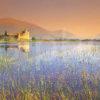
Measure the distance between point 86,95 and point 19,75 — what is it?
163 cm

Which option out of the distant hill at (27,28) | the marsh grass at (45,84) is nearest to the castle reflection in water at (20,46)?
the distant hill at (27,28)

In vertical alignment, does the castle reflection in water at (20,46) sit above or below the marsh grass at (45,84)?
above

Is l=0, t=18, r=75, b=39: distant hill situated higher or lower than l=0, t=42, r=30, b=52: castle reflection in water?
higher

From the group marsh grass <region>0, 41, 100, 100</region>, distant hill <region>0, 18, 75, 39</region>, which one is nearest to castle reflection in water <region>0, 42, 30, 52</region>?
distant hill <region>0, 18, 75, 39</region>

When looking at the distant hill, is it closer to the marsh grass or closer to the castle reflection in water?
the castle reflection in water

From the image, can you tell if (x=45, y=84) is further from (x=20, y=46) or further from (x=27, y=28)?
(x=20, y=46)

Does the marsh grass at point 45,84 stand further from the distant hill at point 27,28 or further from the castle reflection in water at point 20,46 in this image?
the castle reflection in water at point 20,46

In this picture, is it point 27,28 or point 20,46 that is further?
point 20,46

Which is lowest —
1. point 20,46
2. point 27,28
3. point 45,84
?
point 45,84

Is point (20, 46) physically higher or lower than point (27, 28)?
lower

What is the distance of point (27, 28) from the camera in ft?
36.7

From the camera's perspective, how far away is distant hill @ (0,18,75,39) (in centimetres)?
1106

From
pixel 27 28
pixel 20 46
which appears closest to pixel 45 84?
pixel 27 28

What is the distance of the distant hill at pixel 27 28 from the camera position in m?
11.1
